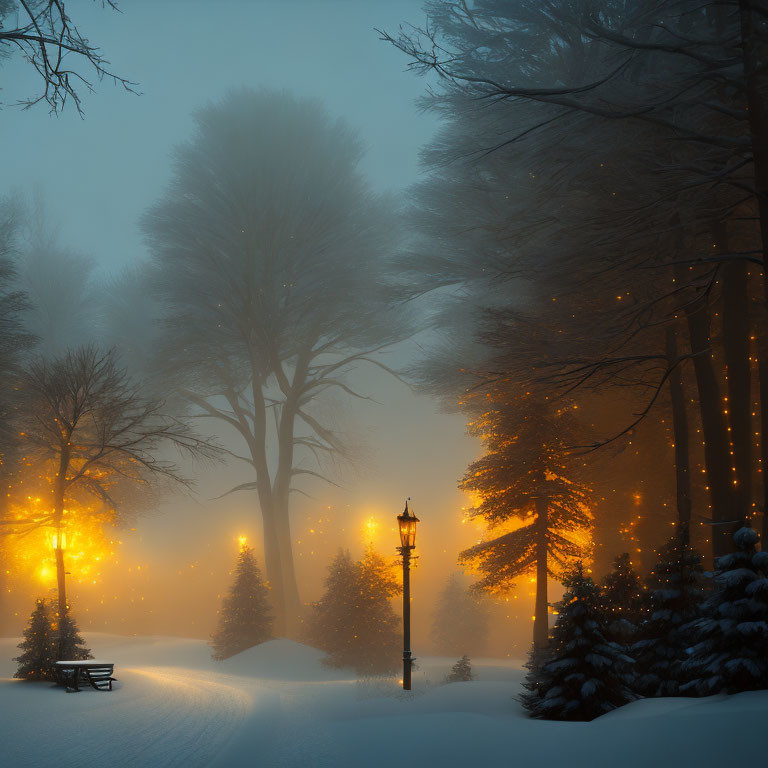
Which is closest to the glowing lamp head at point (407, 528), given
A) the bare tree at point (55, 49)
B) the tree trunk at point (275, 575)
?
the bare tree at point (55, 49)

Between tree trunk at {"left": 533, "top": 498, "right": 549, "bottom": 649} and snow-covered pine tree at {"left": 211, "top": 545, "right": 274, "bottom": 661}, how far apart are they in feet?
27.1

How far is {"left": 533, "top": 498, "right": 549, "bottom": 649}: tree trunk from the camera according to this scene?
15180 millimetres

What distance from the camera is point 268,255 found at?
22.6 m

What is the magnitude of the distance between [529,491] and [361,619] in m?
5.47

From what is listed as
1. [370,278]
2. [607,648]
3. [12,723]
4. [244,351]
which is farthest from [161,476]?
[607,648]

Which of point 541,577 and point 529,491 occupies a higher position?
point 529,491

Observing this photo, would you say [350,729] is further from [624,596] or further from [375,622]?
[375,622]

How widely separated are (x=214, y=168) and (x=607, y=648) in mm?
20101

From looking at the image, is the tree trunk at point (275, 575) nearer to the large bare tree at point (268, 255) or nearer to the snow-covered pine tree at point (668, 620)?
the large bare tree at point (268, 255)

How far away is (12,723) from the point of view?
8.14m

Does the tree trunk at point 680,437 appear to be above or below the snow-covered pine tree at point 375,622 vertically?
above

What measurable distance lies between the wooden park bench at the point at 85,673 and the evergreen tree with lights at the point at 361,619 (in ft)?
22.5

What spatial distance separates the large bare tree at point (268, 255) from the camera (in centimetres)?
2253

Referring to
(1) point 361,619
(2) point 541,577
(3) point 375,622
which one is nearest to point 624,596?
(2) point 541,577
